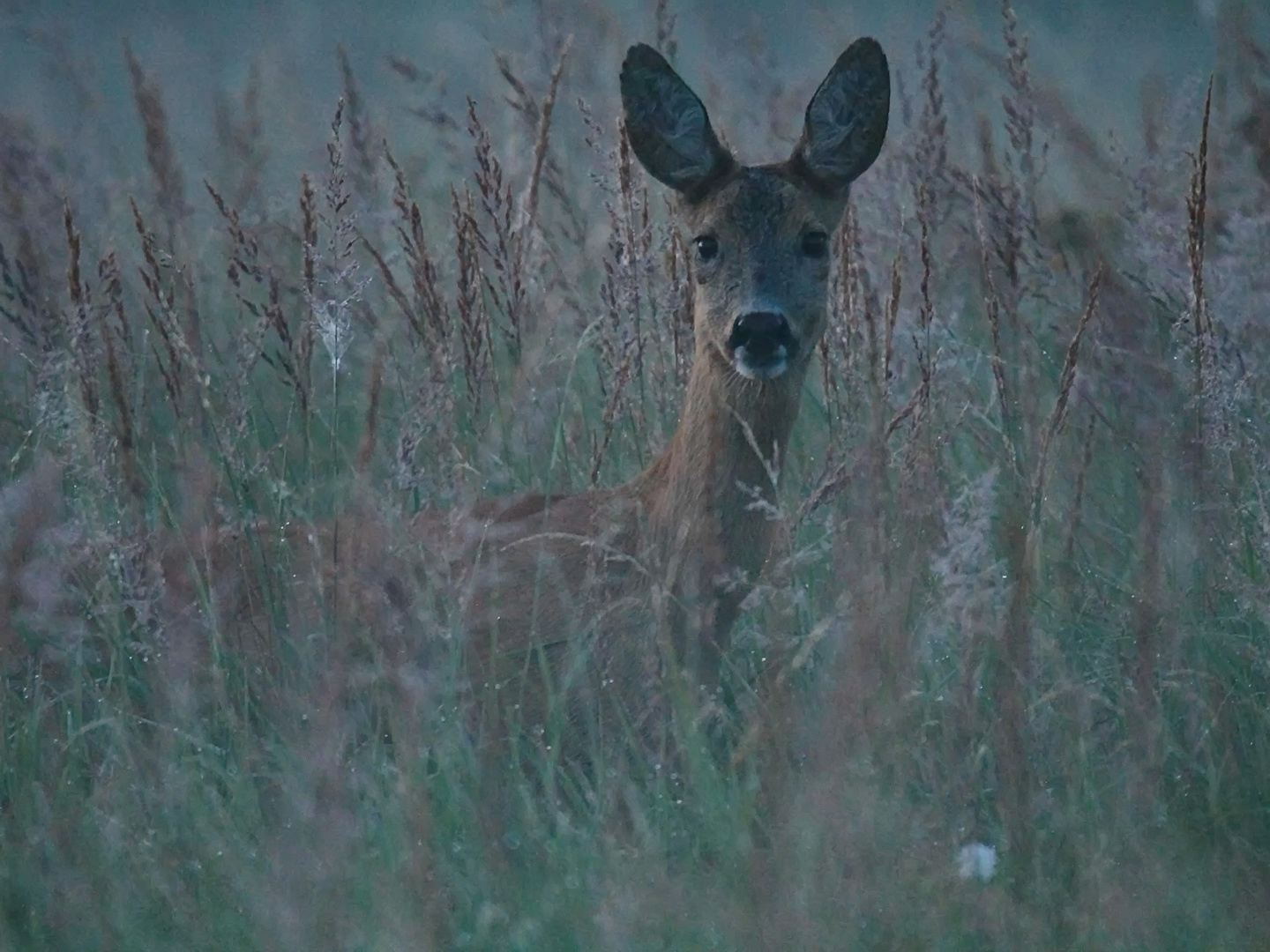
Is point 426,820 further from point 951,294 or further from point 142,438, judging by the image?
point 951,294

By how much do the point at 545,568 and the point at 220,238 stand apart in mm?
3255

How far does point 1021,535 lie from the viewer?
A: 3410 millimetres

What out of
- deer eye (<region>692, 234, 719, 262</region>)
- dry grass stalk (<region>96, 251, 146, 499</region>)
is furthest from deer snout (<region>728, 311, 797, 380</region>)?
dry grass stalk (<region>96, 251, 146, 499</region>)

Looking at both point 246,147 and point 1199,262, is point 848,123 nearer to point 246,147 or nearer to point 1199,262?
point 1199,262

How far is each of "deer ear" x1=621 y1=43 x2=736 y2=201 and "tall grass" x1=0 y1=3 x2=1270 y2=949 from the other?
7 cm

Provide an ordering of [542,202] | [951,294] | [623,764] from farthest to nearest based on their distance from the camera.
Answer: [542,202], [951,294], [623,764]

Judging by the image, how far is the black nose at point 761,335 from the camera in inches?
165

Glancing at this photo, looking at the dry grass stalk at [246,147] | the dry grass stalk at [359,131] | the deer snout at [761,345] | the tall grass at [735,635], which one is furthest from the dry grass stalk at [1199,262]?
the dry grass stalk at [246,147]

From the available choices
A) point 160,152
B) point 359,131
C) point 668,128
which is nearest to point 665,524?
point 668,128

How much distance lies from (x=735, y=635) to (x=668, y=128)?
4.27 ft

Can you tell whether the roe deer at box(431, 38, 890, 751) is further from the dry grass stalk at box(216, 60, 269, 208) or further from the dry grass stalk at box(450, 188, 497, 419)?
→ the dry grass stalk at box(216, 60, 269, 208)

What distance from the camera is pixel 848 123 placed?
186 inches

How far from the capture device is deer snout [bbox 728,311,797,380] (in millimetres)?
4180

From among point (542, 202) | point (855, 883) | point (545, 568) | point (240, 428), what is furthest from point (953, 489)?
point (542, 202)
